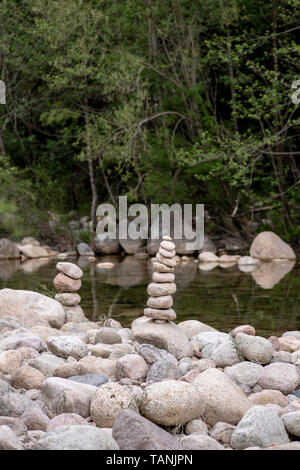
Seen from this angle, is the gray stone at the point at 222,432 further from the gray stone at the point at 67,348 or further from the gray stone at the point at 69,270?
the gray stone at the point at 69,270

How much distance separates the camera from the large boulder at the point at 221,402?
431cm

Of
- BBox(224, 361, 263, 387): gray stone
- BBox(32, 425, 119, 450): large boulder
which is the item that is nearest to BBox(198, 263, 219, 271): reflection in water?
BBox(224, 361, 263, 387): gray stone

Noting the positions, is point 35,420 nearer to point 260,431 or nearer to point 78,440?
point 78,440

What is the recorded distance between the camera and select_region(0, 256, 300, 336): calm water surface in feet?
27.6

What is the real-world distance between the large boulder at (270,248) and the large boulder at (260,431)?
1109 centimetres

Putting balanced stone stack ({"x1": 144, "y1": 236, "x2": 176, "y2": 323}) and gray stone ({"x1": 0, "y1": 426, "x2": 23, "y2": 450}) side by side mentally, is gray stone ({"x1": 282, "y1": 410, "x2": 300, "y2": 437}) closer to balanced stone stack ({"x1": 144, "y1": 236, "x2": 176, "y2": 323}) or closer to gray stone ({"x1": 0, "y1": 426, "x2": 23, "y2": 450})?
gray stone ({"x1": 0, "y1": 426, "x2": 23, "y2": 450})

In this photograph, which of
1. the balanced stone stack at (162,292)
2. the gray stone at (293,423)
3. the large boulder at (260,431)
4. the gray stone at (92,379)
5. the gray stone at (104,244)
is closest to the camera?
the large boulder at (260,431)

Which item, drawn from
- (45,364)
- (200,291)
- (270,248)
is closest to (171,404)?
(45,364)

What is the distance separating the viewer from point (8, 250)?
1712cm

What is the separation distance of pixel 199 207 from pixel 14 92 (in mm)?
7578

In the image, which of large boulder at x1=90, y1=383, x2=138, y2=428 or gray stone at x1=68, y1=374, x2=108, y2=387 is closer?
large boulder at x1=90, y1=383, x2=138, y2=428

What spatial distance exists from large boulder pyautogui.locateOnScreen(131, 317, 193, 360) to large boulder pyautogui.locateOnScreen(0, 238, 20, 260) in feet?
36.6

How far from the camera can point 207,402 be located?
4.34 metres
